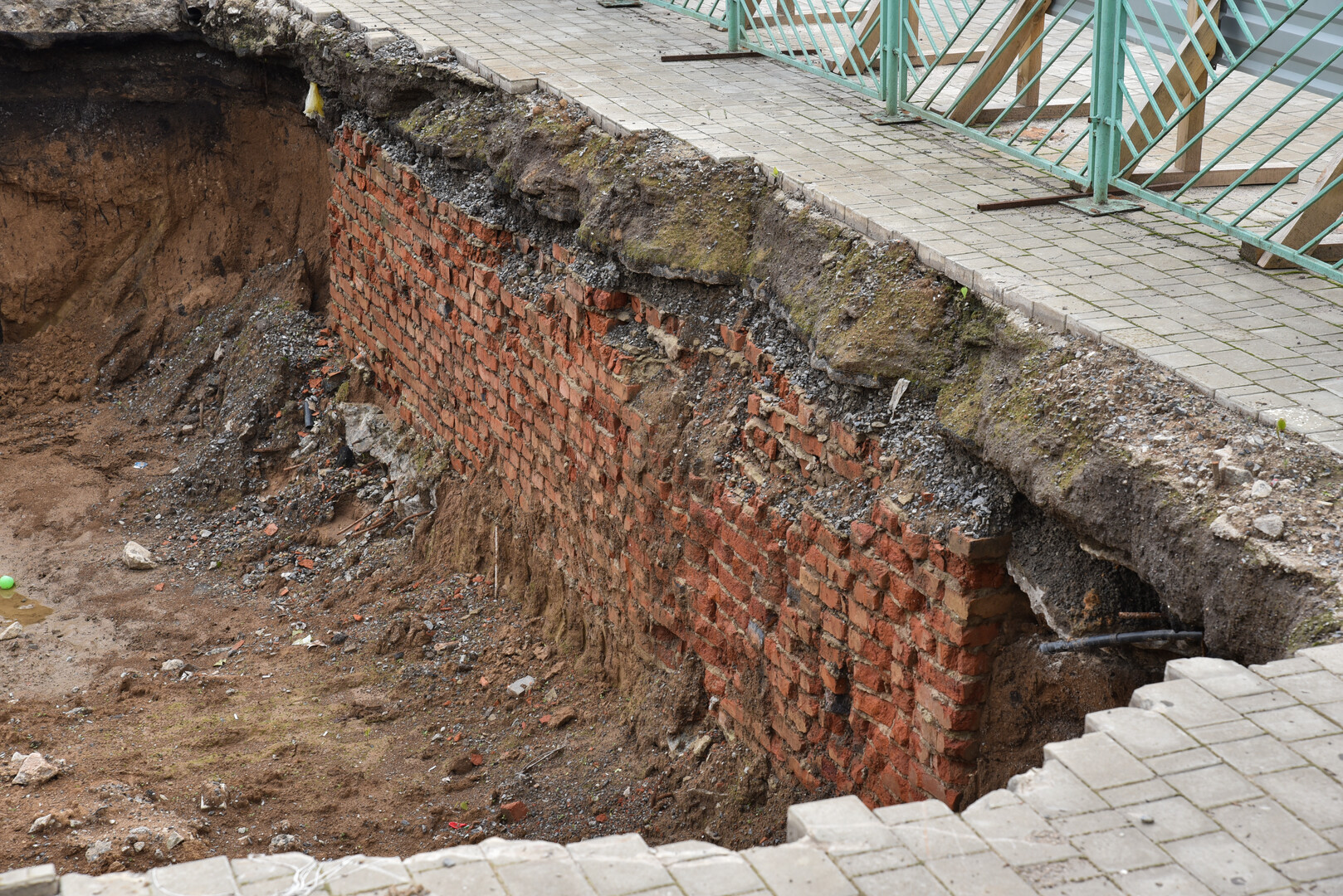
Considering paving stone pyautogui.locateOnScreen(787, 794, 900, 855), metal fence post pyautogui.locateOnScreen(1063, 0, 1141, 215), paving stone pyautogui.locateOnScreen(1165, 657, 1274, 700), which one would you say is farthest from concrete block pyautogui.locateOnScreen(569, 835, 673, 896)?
metal fence post pyautogui.locateOnScreen(1063, 0, 1141, 215)

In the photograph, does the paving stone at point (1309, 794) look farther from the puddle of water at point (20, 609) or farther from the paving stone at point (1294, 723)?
the puddle of water at point (20, 609)

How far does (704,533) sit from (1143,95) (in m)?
3.34

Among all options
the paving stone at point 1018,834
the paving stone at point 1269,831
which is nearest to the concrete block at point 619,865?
the paving stone at point 1018,834

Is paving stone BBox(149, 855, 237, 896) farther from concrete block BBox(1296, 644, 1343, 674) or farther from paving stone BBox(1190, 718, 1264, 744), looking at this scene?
concrete block BBox(1296, 644, 1343, 674)

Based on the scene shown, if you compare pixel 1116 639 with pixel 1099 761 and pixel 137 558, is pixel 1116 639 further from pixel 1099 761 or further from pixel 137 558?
pixel 137 558

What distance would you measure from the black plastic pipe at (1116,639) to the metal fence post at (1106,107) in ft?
6.69

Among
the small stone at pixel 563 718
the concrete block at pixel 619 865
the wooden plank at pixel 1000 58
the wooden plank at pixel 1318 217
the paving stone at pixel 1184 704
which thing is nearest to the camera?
the concrete block at pixel 619 865

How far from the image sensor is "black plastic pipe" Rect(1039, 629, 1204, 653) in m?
3.38

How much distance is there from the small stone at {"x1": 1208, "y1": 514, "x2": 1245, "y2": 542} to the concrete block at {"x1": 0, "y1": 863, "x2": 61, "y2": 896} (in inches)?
105

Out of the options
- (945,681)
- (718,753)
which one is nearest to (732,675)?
(718,753)

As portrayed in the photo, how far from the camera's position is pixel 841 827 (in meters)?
2.61

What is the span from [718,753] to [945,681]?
1.33 m

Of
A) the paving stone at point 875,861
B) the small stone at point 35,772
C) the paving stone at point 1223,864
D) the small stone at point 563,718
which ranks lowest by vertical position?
the small stone at point 35,772

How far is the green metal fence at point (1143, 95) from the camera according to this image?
173 inches
